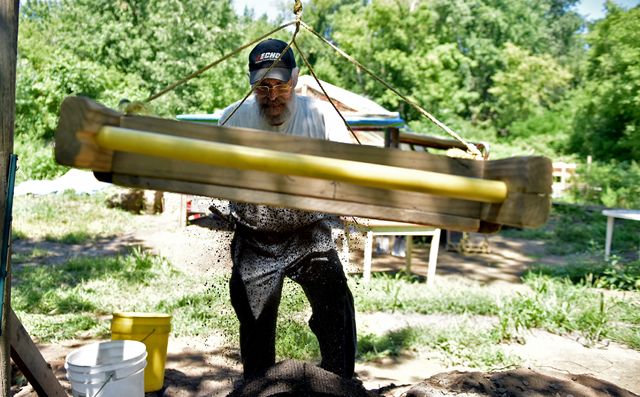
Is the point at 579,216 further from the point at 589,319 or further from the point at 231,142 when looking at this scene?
the point at 231,142

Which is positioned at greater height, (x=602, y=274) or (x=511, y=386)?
(x=602, y=274)

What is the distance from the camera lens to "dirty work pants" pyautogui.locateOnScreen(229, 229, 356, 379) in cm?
291

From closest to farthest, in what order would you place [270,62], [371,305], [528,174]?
[528,174] < [270,62] < [371,305]

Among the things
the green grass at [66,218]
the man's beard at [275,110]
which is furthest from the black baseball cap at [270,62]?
the green grass at [66,218]

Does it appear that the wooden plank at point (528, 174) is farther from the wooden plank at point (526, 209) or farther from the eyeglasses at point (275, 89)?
the eyeglasses at point (275, 89)

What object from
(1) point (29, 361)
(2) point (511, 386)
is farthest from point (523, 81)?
(1) point (29, 361)

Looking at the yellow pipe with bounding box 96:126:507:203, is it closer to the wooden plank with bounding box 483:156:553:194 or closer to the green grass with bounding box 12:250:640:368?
the wooden plank with bounding box 483:156:553:194

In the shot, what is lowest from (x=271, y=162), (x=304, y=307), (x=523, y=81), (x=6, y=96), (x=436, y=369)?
(x=436, y=369)

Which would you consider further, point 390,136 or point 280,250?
point 390,136

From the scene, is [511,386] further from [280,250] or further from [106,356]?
[106,356]

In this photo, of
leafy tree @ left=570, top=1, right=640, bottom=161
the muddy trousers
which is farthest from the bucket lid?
leafy tree @ left=570, top=1, right=640, bottom=161

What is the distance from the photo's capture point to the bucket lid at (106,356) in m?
2.64

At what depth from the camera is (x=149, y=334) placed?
3.25 metres

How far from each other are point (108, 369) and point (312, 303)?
1029mm
